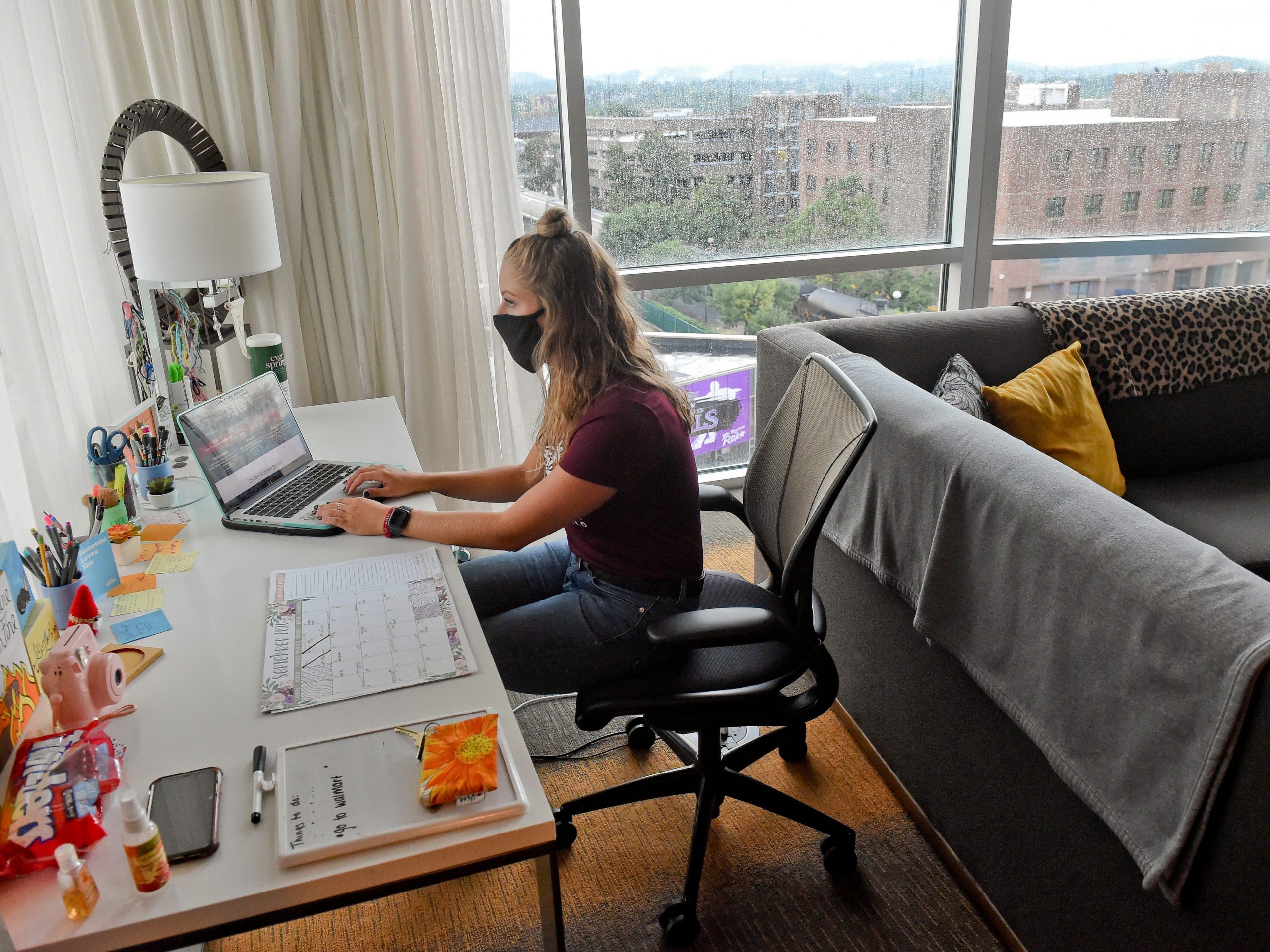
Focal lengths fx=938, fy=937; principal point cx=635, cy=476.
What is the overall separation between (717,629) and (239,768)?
659 millimetres

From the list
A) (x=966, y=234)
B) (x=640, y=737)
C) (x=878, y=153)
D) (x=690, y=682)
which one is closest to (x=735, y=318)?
(x=878, y=153)

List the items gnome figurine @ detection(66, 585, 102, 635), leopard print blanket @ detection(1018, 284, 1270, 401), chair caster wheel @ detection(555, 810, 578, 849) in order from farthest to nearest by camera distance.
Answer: leopard print blanket @ detection(1018, 284, 1270, 401)
chair caster wheel @ detection(555, 810, 578, 849)
gnome figurine @ detection(66, 585, 102, 635)

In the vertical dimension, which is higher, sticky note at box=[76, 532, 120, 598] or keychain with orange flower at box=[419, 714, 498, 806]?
sticky note at box=[76, 532, 120, 598]

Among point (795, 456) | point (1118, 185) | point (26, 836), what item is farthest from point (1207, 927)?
point (1118, 185)

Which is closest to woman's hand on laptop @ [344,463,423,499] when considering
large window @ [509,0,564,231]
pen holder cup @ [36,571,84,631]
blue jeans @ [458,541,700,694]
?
blue jeans @ [458,541,700,694]

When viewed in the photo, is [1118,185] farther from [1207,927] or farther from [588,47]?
[1207,927]

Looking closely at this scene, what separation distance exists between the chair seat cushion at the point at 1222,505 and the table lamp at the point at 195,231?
2.22 m

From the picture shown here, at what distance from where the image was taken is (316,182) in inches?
97.8

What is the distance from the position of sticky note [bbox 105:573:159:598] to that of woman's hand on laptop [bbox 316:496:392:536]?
28 centimetres

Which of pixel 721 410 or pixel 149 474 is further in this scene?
pixel 721 410

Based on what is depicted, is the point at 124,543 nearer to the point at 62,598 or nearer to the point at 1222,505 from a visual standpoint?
the point at 62,598

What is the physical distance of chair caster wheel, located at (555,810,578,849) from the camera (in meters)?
1.81

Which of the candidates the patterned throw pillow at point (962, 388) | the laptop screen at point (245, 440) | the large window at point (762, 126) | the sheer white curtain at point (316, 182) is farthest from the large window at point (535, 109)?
the patterned throw pillow at point (962, 388)

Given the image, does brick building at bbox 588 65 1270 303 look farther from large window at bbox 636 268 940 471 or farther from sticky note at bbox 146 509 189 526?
sticky note at bbox 146 509 189 526
